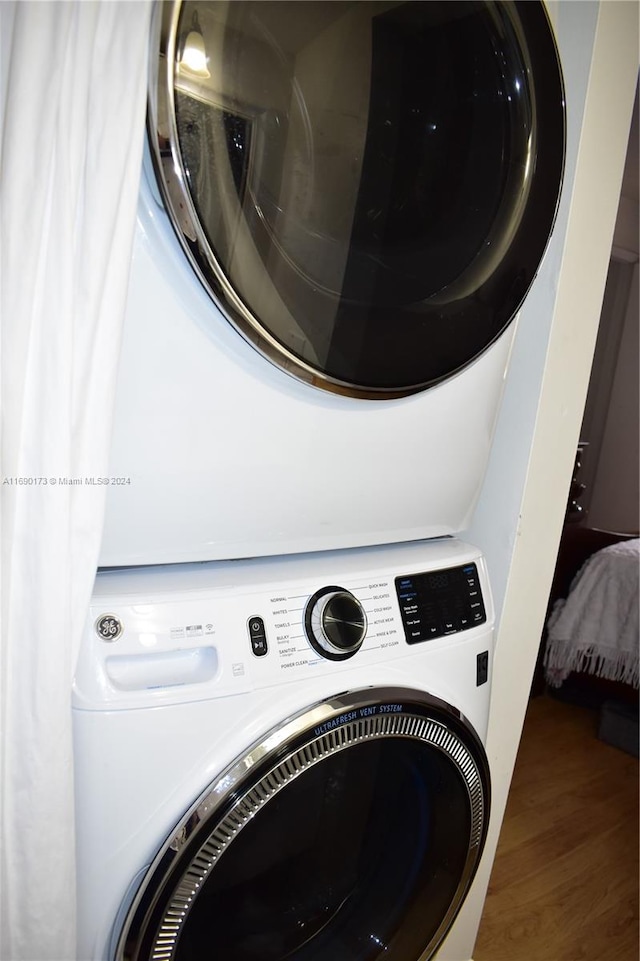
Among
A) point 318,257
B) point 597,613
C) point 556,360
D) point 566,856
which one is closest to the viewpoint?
point 318,257

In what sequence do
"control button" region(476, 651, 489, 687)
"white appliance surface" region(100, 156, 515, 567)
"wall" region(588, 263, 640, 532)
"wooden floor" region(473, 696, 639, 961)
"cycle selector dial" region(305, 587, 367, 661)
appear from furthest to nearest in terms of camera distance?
1. "wall" region(588, 263, 640, 532)
2. "wooden floor" region(473, 696, 639, 961)
3. "control button" region(476, 651, 489, 687)
4. "cycle selector dial" region(305, 587, 367, 661)
5. "white appliance surface" region(100, 156, 515, 567)

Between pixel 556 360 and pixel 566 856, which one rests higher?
pixel 556 360

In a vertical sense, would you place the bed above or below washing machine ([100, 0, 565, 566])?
below

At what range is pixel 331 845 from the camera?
794 mm

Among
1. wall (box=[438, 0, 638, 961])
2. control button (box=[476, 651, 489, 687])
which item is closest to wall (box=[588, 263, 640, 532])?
wall (box=[438, 0, 638, 961])

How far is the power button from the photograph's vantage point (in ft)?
2.18

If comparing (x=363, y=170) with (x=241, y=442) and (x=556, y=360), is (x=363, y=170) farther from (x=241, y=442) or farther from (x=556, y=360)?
(x=556, y=360)

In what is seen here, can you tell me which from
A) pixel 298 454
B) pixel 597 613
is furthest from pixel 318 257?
pixel 597 613

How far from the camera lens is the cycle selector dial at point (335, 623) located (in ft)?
2.29

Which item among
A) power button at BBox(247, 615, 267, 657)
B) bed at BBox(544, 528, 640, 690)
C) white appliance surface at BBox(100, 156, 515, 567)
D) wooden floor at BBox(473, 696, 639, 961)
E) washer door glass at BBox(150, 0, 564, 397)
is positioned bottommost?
wooden floor at BBox(473, 696, 639, 961)

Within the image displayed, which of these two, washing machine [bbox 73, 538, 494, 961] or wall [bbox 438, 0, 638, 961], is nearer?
washing machine [bbox 73, 538, 494, 961]

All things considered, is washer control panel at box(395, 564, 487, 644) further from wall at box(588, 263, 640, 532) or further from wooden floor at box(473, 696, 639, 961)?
wall at box(588, 263, 640, 532)

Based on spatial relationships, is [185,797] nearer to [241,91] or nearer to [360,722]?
[360,722]

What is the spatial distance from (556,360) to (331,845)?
661mm
